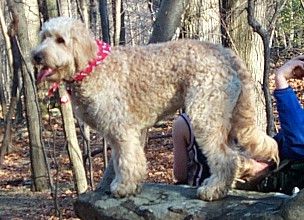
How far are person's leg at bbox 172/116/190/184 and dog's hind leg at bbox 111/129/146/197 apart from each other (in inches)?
18.0

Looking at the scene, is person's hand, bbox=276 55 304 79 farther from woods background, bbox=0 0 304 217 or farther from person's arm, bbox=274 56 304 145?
woods background, bbox=0 0 304 217

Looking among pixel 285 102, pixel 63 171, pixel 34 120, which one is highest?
pixel 285 102

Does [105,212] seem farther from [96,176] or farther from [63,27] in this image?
[96,176]

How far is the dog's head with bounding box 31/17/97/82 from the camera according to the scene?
14.9 feet

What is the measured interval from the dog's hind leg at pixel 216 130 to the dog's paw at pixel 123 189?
1.57ft

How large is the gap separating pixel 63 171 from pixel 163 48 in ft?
31.8

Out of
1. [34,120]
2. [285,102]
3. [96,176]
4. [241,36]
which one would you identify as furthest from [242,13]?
[96,176]

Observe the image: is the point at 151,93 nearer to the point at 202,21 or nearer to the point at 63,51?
the point at 63,51

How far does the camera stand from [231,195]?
4.67m

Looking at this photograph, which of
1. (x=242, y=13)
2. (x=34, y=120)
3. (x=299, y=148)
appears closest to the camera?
(x=299, y=148)

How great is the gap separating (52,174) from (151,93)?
29.8ft

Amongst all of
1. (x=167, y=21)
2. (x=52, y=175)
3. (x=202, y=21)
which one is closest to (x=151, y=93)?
(x=167, y=21)

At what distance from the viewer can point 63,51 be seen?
4.60 metres

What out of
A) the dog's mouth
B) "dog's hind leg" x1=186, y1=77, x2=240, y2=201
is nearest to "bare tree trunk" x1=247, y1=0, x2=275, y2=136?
"dog's hind leg" x1=186, y1=77, x2=240, y2=201
